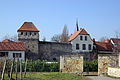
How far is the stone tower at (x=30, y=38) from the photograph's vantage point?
52.1 metres

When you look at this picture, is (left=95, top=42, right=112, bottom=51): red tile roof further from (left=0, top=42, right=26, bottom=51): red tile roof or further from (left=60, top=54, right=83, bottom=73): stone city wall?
(left=60, top=54, right=83, bottom=73): stone city wall

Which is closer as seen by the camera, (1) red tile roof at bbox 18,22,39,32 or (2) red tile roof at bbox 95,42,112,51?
(1) red tile roof at bbox 18,22,39,32

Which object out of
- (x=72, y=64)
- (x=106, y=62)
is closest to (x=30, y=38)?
(x=72, y=64)

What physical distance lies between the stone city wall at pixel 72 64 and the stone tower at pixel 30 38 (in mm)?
23256

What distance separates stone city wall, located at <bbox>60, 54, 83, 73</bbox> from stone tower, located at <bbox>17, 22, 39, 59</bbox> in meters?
23.3

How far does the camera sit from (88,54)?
5659 cm

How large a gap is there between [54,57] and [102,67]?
86.6 feet

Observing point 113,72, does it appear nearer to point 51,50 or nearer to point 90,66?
point 90,66

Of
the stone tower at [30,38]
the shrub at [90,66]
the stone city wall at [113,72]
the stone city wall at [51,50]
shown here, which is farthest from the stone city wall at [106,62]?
the stone city wall at [51,50]

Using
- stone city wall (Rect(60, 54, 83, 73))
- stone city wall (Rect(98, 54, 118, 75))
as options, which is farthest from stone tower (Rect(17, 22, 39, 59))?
stone city wall (Rect(98, 54, 118, 75))

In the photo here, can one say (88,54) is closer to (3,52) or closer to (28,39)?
(28,39)

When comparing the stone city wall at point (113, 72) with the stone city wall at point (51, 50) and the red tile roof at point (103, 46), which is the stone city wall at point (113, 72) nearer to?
the stone city wall at point (51, 50)

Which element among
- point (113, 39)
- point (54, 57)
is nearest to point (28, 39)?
point (54, 57)

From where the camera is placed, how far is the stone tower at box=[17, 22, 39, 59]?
2051 inches
